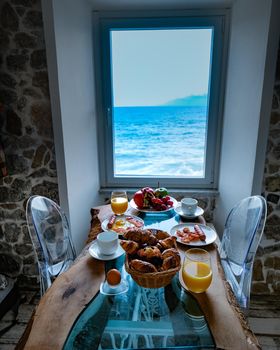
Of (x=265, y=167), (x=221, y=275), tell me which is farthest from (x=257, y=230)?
(x=265, y=167)

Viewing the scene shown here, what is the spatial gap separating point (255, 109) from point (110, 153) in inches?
53.3

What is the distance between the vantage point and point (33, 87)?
1.93 metres

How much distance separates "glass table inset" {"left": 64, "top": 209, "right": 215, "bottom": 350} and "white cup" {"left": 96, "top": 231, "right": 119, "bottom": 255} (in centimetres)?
23

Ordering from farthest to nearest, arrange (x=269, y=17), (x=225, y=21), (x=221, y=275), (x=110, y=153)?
(x=110, y=153) < (x=225, y=21) < (x=269, y=17) < (x=221, y=275)

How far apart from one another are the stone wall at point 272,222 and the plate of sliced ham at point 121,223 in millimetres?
976

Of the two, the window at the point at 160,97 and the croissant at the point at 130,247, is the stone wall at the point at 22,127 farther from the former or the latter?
the croissant at the point at 130,247

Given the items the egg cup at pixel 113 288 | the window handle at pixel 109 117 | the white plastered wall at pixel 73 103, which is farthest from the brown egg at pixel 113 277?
the window handle at pixel 109 117

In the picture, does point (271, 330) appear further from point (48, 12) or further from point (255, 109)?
point (48, 12)

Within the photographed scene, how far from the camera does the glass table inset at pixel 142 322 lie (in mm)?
917

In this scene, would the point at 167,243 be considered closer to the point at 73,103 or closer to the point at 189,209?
the point at 189,209

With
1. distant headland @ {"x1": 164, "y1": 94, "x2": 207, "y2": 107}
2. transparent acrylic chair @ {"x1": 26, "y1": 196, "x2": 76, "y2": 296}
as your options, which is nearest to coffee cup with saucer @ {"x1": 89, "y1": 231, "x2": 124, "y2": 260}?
transparent acrylic chair @ {"x1": 26, "y1": 196, "x2": 76, "y2": 296}

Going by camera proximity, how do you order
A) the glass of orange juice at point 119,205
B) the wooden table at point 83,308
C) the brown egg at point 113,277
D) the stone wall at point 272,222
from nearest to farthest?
the wooden table at point 83,308 → the brown egg at point 113,277 → the glass of orange juice at point 119,205 → the stone wall at point 272,222

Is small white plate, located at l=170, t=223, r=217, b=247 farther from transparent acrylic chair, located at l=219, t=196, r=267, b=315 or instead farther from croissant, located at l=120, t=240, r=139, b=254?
croissant, located at l=120, t=240, r=139, b=254

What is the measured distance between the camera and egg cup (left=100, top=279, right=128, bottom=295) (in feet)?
3.68
